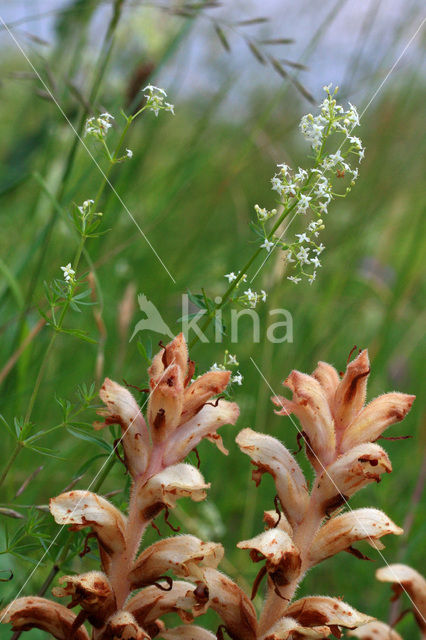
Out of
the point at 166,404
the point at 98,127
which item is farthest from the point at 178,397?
the point at 98,127

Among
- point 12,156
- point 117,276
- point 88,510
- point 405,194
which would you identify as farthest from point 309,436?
point 405,194

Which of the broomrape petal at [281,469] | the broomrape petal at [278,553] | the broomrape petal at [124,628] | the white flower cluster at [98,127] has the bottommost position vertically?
the broomrape petal at [124,628]

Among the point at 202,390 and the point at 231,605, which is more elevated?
the point at 202,390

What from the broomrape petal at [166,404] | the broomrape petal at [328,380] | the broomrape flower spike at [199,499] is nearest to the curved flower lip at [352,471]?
the broomrape flower spike at [199,499]

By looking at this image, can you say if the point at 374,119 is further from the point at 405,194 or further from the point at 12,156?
the point at 12,156

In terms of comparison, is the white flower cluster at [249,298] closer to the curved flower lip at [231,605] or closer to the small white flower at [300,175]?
the small white flower at [300,175]

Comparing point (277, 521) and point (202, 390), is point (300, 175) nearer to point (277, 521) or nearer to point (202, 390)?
point (202, 390)
